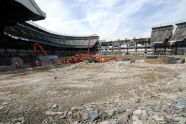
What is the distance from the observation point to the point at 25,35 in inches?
1622

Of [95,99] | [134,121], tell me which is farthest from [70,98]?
[134,121]

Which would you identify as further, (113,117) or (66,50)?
(66,50)

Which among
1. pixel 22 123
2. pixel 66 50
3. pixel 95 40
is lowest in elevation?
pixel 22 123

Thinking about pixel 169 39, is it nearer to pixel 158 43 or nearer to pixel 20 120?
pixel 158 43

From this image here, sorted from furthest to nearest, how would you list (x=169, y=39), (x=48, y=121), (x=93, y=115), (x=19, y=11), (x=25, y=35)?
1. (x=169, y=39)
2. (x=25, y=35)
3. (x=19, y=11)
4. (x=93, y=115)
5. (x=48, y=121)

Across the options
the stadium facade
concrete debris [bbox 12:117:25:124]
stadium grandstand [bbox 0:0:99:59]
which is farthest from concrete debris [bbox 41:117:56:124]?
the stadium facade

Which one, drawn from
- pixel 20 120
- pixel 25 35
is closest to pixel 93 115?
pixel 20 120

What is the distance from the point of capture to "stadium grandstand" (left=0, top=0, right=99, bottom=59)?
15.4m

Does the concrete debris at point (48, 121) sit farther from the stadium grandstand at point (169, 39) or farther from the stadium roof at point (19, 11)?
the stadium grandstand at point (169, 39)

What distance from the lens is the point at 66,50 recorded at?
241 ft

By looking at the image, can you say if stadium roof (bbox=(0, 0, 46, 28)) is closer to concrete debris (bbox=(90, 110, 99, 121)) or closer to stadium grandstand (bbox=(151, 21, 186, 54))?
concrete debris (bbox=(90, 110, 99, 121))

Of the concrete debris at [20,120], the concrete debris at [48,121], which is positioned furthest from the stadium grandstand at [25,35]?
the concrete debris at [48,121]

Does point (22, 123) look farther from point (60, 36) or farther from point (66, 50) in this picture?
point (60, 36)

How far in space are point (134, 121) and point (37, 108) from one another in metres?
3.85
